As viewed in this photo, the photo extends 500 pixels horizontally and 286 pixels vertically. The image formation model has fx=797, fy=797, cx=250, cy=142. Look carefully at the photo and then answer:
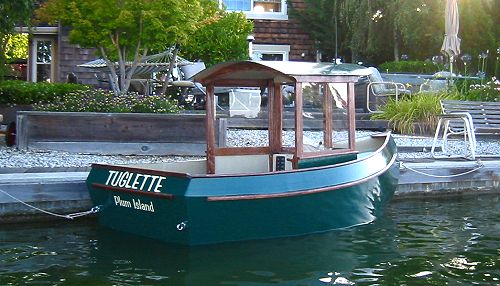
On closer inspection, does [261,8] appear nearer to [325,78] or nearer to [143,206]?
[325,78]

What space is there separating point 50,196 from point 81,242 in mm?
1219

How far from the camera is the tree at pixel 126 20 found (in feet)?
45.5

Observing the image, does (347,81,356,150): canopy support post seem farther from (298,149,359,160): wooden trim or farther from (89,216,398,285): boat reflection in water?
(89,216,398,285): boat reflection in water

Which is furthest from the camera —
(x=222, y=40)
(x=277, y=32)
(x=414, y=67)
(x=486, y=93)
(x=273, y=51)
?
(x=277, y=32)

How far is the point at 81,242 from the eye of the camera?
8711mm

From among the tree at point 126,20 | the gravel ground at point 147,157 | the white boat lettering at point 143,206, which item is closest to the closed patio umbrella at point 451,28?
the gravel ground at point 147,157

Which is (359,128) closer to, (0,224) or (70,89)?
(70,89)

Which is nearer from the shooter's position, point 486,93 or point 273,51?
point 486,93

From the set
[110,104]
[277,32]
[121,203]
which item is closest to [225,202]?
[121,203]

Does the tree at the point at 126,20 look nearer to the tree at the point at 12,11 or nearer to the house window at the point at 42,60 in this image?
the tree at the point at 12,11

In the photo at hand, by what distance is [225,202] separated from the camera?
813 centimetres

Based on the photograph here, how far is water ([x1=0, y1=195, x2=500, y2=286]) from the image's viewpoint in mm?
7301

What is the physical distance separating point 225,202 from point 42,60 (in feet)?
52.7

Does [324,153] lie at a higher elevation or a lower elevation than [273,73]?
lower
